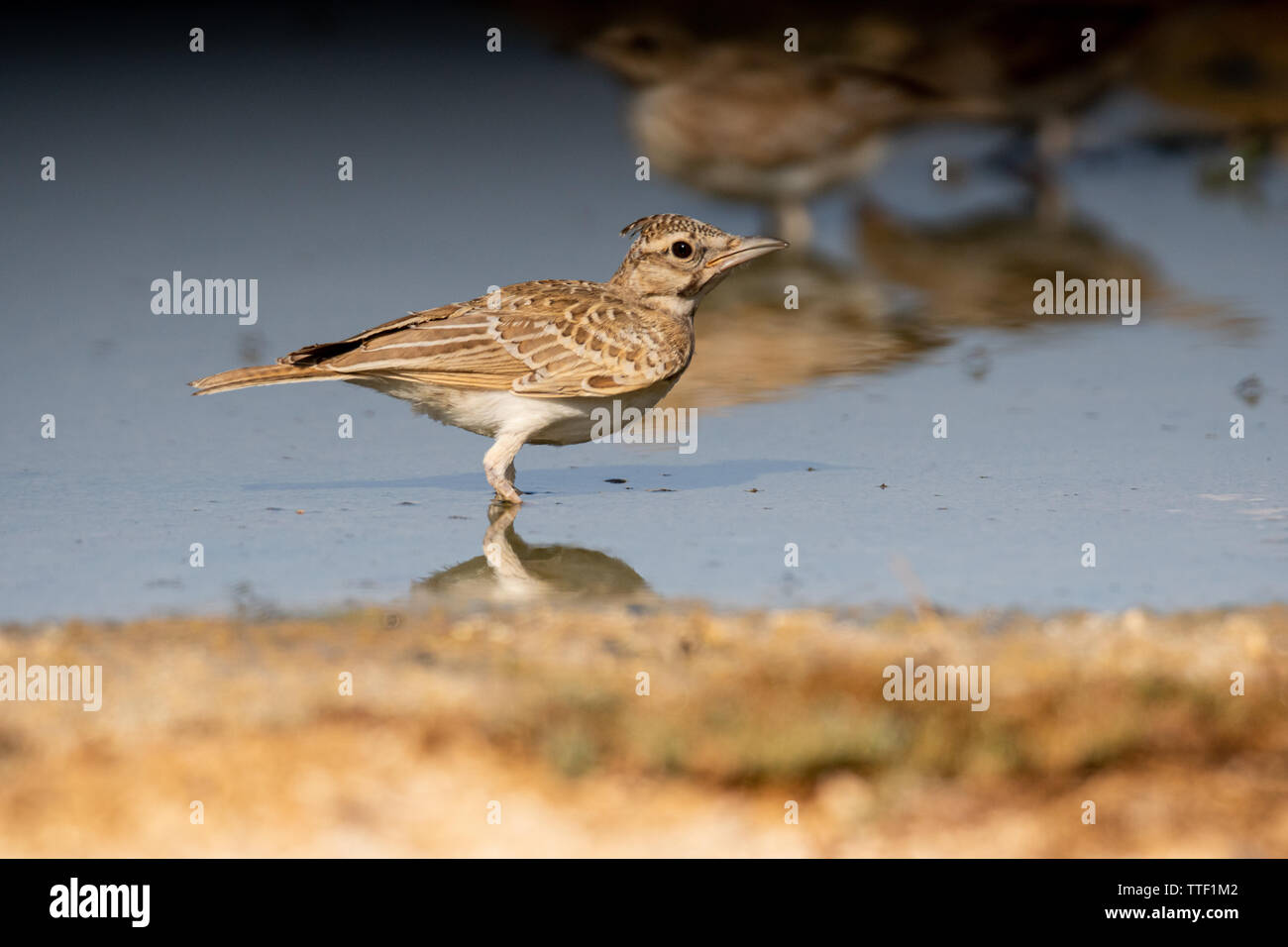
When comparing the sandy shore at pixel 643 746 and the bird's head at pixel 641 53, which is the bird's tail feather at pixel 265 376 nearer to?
the sandy shore at pixel 643 746

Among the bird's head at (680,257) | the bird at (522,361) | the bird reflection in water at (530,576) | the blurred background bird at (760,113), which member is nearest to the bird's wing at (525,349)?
the bird at (522,361)

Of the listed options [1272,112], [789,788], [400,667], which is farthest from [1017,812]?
[1272,112]

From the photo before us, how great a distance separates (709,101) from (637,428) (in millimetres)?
5847

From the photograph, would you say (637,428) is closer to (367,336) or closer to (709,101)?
(367,336)

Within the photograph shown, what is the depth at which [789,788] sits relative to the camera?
16.7ft

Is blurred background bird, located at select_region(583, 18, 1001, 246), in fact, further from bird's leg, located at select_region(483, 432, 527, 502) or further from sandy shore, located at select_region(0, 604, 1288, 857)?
sandy shore, located at select_region(0, 604, 1288, 857)

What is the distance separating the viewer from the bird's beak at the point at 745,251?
8.93m

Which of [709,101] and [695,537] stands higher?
[709,101]

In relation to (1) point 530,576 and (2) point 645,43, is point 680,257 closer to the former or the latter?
(1) point 530,576

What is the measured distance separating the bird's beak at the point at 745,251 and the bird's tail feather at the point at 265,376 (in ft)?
6.48

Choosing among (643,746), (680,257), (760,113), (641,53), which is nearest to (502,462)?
(680,257)

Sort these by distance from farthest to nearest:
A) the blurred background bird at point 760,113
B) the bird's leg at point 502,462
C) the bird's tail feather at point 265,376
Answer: the blurred background bird at point 760,113 < the bird's leg at point 502,462 < the bird's tail feather at point 265,376

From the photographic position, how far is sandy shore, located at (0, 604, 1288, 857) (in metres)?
4.83

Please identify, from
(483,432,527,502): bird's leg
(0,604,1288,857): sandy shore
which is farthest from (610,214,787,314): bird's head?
(0,604,1288,857): sandy shore
